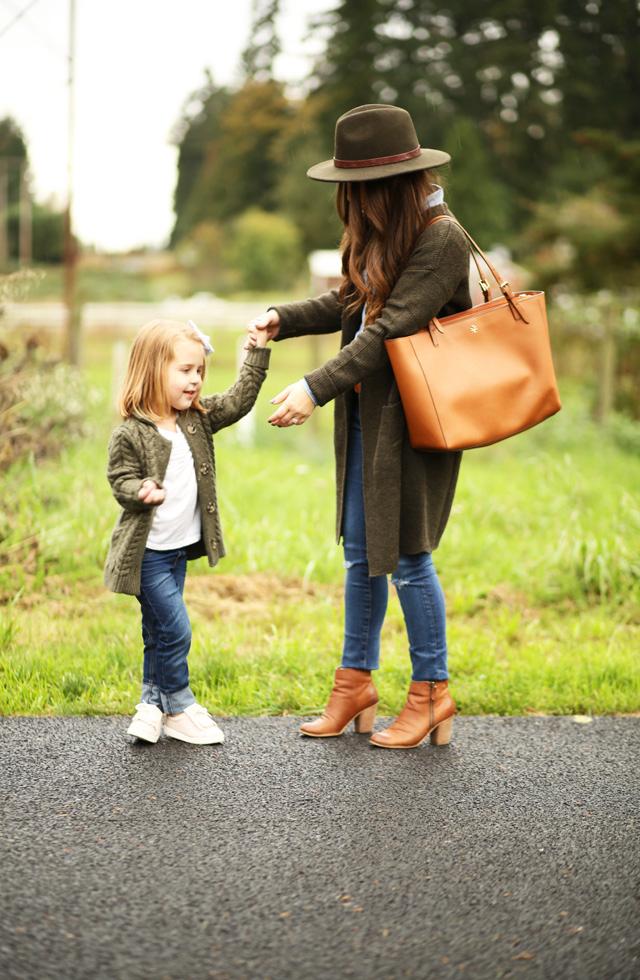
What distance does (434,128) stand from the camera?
119ft

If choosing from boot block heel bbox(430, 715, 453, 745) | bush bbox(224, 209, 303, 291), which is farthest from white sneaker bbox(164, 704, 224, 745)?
bush bbox(224, 209, 303, 291)

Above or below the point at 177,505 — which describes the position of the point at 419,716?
below

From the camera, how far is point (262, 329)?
314 cm

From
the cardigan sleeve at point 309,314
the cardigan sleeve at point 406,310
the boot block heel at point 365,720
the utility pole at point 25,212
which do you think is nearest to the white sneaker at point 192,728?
the boot block heel at point 365,720

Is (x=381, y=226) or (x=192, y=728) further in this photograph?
(x=192, y=728)

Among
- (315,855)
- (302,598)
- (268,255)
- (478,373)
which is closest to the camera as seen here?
(315,855)

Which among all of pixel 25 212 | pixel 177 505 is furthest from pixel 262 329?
pixel 25 212

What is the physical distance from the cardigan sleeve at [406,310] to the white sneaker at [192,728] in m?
1.11

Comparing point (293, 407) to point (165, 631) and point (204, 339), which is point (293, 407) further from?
point (165, 631)

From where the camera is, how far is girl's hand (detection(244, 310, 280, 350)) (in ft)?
10.1

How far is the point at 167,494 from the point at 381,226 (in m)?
1.05

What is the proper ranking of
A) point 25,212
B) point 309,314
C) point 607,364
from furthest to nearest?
point 25,212
point 607,364
point 309,314

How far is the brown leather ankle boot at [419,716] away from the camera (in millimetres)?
2990

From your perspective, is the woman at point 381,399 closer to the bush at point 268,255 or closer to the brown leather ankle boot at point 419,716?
the brown leather ankle boot at point 419,716
